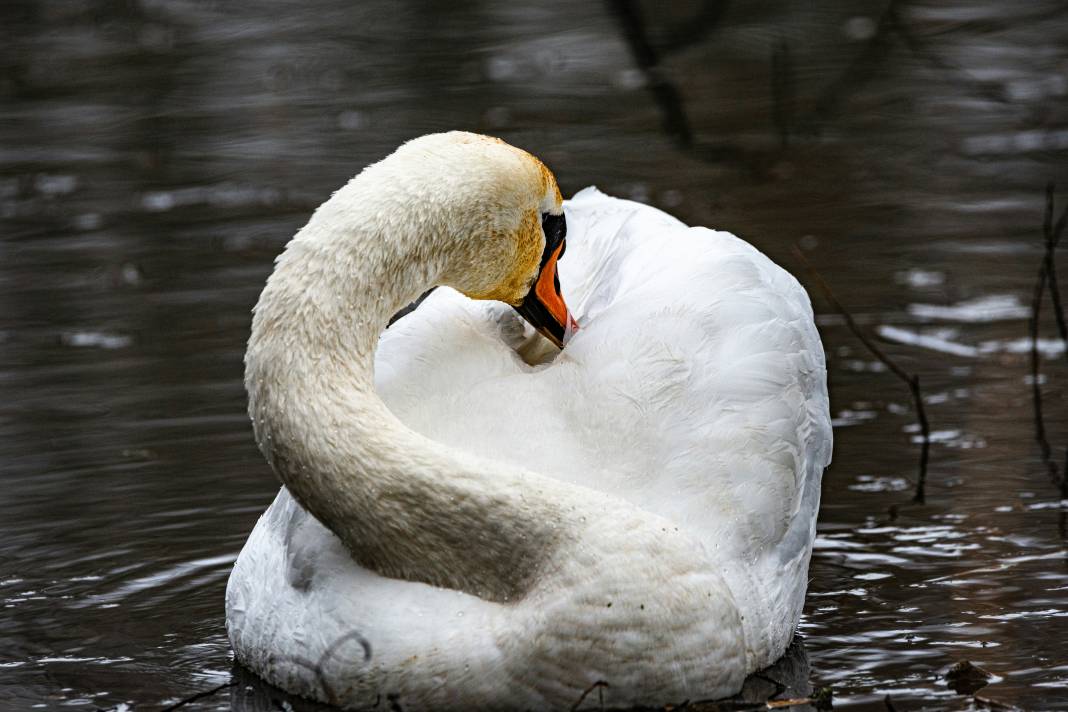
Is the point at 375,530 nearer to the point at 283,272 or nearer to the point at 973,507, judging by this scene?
the point at 283,272

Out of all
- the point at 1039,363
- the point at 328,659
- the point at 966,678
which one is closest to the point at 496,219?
the point at 328,659

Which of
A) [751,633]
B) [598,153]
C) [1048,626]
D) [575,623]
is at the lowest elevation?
[598,153]

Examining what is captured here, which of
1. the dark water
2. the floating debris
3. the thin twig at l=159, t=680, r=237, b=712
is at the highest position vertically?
the thin twig at l=159, t=680, r=237, b=712

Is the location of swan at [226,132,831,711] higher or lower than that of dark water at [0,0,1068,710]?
higher

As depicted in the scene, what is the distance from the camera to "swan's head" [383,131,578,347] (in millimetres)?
4902

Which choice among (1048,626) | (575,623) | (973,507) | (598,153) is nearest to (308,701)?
(575,623)

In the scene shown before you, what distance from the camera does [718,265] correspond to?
18.5 feet

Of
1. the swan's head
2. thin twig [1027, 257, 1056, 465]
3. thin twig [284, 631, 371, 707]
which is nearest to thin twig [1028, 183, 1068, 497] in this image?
thin twig [1027, 257, 1056, 465]

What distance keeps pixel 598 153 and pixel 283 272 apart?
8024 millimetres

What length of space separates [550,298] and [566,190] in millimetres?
6051

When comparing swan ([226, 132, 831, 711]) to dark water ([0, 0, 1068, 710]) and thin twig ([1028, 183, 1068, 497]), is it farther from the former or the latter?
thin twig ([1028, 183, 1068, 497])

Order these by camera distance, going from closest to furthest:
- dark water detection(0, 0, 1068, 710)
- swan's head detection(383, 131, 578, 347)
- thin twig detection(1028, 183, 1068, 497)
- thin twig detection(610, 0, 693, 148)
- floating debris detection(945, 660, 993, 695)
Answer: swan's head detection(383, 131, 578, 347) < floating debris detection(945, 660, 993, 695) < dark water detection(0, 0, 1068, 710) < thin twig detection(1028, 183, 1068, 497) < thin twig detection(610, 0, 693, 148)

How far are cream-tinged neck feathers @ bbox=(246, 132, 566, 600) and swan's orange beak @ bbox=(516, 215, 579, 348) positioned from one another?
0.48 meters

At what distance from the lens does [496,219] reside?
505 cm
